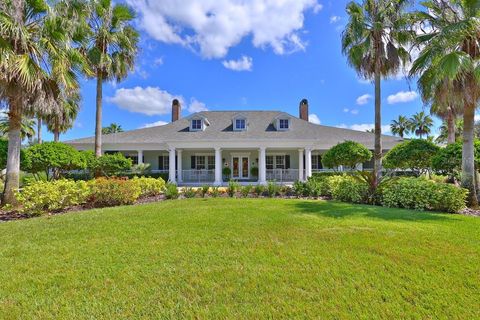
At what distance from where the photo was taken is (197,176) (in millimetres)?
21203

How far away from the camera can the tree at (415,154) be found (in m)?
14.3

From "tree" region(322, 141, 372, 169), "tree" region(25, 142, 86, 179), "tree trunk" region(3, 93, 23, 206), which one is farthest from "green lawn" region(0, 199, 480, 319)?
"tree" region(322, 141, 372, 169)

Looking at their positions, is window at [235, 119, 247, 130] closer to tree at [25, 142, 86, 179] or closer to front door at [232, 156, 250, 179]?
front door at [232, 156, 250, 179]

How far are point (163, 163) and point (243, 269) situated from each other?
2104cm

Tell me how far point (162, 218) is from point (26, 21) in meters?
9.06

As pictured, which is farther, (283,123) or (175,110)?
(175,110)

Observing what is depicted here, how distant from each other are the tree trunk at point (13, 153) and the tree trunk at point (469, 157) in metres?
16.8

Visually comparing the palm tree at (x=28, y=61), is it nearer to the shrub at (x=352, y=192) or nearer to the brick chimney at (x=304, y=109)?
the shrub at (x=352, y=192)

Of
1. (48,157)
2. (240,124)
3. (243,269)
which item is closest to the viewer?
(243,269)

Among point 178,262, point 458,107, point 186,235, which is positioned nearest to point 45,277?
point 178,262

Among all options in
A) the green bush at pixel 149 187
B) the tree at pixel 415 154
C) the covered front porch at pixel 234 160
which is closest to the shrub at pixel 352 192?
the tree at pixel 415 154

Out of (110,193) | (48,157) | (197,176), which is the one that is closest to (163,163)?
(197,176)

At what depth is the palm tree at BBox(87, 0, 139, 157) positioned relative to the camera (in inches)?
655

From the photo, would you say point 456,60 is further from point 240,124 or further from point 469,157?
point 240,124
